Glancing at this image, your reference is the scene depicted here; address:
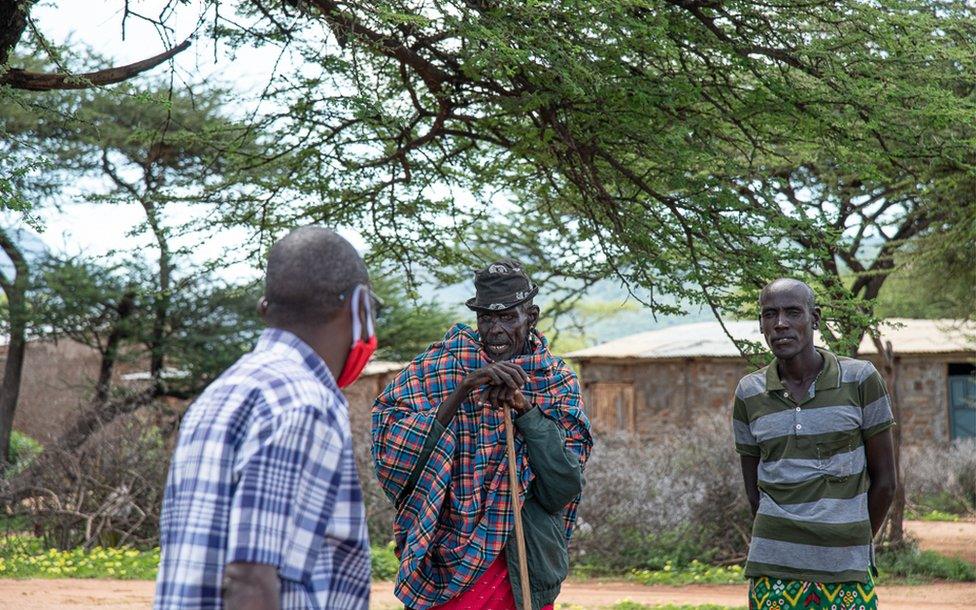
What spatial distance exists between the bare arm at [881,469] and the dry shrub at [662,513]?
8080 millimetres

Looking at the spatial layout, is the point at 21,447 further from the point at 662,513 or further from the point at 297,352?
the point at 297,352

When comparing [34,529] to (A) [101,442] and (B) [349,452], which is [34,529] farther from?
(B) [349,452]

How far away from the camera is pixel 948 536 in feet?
50.0

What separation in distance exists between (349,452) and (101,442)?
11.0 m

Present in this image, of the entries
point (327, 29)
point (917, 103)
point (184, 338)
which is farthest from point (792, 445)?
point (184, 338)

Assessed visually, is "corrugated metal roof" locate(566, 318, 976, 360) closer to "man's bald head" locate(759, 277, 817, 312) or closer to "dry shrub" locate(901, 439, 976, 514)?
"dry shrub" locate(901, 439, 976, 514)

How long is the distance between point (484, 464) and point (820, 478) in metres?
1.19

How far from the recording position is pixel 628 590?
11.0 metres

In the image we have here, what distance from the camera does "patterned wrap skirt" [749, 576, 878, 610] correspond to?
405 cm

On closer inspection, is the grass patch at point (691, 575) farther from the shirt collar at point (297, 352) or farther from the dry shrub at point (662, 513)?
the shirt collar at point (297, 352)

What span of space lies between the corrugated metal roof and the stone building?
0.02 metres

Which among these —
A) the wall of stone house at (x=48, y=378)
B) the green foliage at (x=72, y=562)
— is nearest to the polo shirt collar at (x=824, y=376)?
the green foliage at (x=72, y=562)

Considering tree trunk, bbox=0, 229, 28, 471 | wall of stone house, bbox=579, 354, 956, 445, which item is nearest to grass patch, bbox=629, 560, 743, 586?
wall of stone house, bbox=579, 354, 956, 445

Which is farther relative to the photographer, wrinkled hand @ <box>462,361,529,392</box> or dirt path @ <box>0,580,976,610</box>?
dirt path @ <box>0,580,976,610</box>
